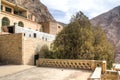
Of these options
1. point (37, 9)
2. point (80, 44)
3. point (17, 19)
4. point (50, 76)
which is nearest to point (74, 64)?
point (50, 76)

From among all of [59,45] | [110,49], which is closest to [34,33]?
[59,45]

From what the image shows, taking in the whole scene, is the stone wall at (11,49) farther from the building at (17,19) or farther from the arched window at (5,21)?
the arched window at (5,21)

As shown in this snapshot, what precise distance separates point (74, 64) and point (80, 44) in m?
8.80

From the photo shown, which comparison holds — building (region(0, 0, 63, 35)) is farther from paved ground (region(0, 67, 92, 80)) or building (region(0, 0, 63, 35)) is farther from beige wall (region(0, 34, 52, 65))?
paved ground (region(0, 67, 92, 80))

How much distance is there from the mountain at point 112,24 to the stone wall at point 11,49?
51.0m

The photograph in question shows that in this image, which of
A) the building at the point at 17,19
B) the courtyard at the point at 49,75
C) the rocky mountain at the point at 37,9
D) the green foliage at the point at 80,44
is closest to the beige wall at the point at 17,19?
the building at the point at 17,19

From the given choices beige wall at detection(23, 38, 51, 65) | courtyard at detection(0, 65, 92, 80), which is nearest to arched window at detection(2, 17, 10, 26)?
beige wall at detection(23, 38, 51, 65)

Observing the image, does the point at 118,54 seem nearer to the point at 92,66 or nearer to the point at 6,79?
the point at 92,66

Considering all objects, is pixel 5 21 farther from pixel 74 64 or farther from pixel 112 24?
pixel 112 24

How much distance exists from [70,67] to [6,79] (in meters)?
5.65

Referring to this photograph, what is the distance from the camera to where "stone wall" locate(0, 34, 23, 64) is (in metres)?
18.8

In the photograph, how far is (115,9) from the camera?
92.2 metres

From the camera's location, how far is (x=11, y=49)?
19.3m

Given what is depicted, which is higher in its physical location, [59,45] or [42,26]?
[42,26]
